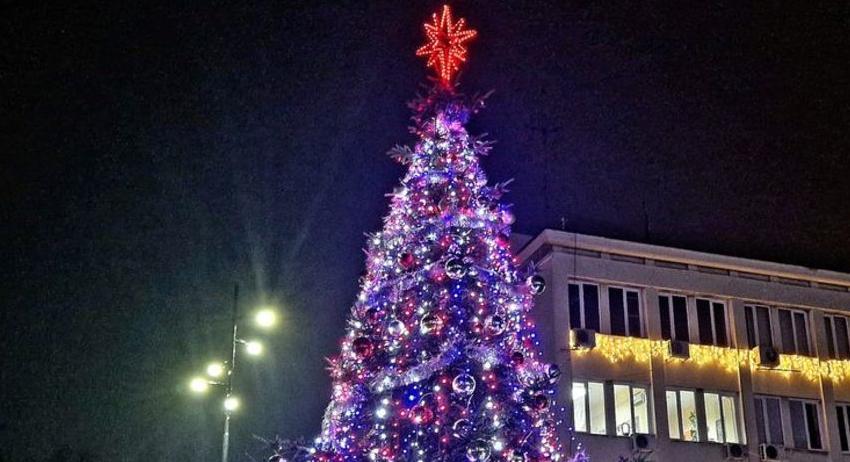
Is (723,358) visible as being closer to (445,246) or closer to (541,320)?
(541,320)

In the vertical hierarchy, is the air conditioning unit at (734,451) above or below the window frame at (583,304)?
below

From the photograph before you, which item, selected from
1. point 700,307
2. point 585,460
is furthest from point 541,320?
point 585,460

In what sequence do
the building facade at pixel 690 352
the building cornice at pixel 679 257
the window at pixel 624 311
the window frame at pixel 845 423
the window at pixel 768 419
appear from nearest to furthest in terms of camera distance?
the building facade at pixel 690 352 < the building cornice at pixel 679 257 < the window at pixel 624 311 < the window at pixel 768 419 < the window frame at pixel 845 423

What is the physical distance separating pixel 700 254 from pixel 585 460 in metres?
11.5

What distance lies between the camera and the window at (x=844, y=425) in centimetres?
2277

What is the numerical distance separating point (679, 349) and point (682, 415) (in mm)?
1649

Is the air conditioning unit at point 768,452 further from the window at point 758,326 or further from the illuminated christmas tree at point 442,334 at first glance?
the illuminated christmas tree at point 442,334

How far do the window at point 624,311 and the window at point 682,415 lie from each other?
5.86 feet

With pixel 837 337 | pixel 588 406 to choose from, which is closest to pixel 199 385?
pixel 588 406

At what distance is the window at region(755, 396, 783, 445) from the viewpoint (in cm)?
2212

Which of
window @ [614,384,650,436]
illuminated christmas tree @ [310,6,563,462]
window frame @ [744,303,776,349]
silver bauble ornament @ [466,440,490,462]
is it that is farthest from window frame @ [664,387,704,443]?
silver bauble ornament @ [466,440,490,462]

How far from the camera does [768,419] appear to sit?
73.5 feet

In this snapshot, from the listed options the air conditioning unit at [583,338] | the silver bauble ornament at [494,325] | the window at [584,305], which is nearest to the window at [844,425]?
the window at [584,305]

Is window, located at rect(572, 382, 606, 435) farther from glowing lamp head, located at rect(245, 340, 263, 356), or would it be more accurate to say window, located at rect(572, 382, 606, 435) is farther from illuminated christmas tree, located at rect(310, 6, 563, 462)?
glowing lamp head, located at rect(245, 340, 263, 356)
